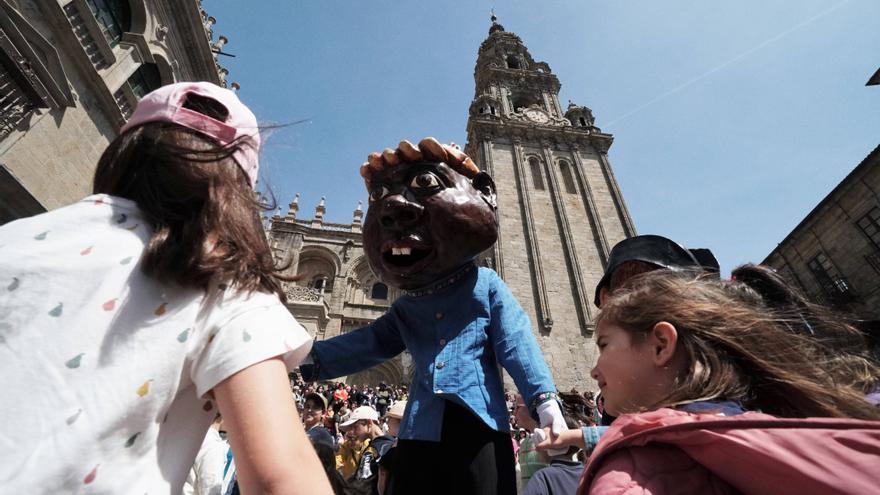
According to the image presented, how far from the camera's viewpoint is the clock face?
19.5 meters

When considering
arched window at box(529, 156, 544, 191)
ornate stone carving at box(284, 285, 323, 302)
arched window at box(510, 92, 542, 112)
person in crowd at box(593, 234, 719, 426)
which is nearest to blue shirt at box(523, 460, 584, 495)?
person in crowd at box(593, 234, 719, 426)

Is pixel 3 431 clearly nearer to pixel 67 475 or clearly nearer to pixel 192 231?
pixel 67 475

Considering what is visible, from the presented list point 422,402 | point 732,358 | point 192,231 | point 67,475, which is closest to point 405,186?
point 422,402

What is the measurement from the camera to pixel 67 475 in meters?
0.65

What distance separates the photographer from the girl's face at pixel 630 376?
1202 mm

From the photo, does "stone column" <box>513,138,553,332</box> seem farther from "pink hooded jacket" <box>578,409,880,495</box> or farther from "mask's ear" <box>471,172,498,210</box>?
"pink hooded jacket" <box>578,409,880,495</box>

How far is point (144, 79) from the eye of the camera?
9.64 m

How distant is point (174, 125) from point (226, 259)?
50 cm

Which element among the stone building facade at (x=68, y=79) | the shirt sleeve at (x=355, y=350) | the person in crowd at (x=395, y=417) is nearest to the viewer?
the shirt sleeve at (x=355, y=350)

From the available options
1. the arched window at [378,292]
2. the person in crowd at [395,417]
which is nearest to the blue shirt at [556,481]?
the person in crowd at [395,417]

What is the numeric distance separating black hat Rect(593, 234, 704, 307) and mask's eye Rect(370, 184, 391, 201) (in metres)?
1.50

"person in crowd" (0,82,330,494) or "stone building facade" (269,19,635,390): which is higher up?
"stone building facade" (269,19,635,390)

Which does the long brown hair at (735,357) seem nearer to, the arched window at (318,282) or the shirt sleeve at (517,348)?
the shirt sleeve at (517,348)

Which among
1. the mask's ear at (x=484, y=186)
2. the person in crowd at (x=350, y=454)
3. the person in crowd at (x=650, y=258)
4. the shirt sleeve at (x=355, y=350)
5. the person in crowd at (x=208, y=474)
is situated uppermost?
the mask's ear at (x=484, y=186)
